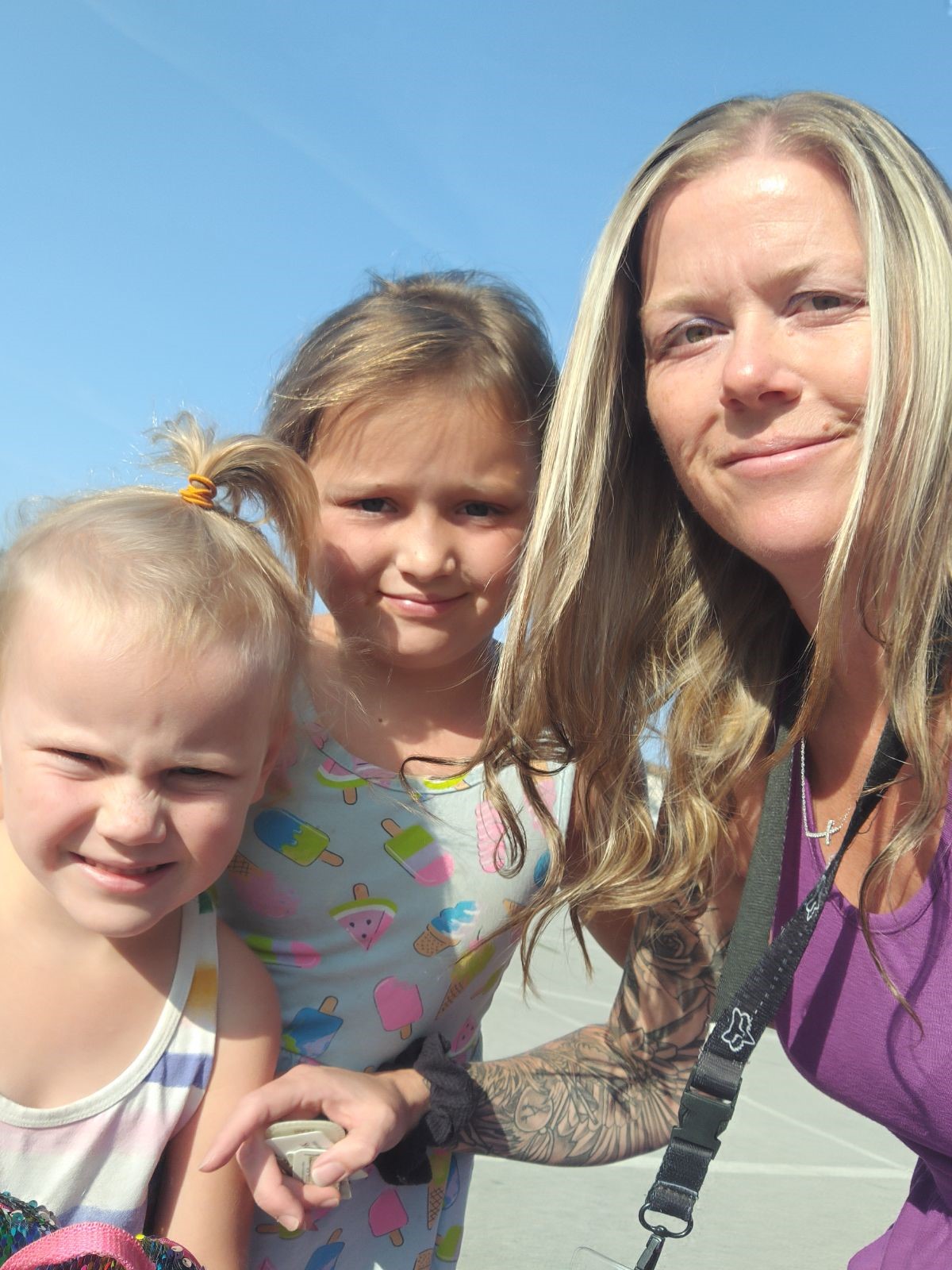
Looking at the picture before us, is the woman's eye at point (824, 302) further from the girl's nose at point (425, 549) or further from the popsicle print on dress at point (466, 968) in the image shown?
the popsicle print on dress at point (466, 968)

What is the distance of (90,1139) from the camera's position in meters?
1.64

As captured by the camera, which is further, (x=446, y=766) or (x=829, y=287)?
(x=446, y=766)

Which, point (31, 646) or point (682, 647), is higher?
point (682, 647)

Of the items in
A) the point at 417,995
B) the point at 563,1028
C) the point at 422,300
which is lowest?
the point at 563,1028

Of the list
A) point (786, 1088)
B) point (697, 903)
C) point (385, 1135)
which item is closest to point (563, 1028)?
point (786, 1088)

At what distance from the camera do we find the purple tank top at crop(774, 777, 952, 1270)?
1.84 m

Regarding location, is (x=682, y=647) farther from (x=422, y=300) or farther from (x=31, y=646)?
(x=31, y=646)

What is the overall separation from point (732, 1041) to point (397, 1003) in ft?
1.98

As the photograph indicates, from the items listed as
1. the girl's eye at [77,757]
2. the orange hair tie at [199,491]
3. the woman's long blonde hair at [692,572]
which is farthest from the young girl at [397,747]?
the girl's eye at [77,757]

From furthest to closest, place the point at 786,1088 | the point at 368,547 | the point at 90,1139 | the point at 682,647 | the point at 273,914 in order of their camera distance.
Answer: the point at 786,1088 → the point at 682,647 → the point at 368,547 → the point at 273,914 → the point at 90,1139

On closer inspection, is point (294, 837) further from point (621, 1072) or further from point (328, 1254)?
point (621, 1072)

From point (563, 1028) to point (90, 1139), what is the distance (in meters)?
6.72

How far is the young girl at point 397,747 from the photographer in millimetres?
2070

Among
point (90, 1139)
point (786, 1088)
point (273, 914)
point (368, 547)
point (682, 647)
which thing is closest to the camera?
point (90, 1139)
